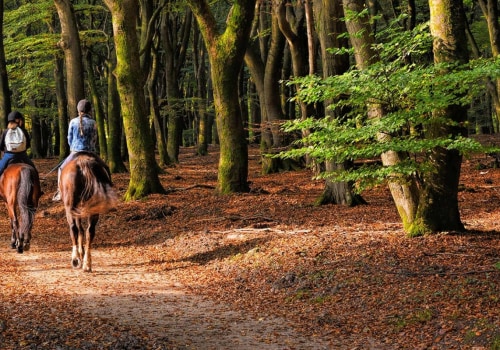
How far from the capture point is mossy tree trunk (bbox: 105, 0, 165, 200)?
19219 mm

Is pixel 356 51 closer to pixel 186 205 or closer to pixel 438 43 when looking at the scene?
pixel 438 43

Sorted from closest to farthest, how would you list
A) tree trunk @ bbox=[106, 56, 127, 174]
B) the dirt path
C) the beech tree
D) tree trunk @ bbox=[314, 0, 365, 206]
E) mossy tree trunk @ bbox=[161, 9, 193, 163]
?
the dirt path → the beech tree → tree trunk @ bbox=[314, 0, 365, 206] → tree trunk @ bbox=[106, 56, 127, 174] → mossy tree trunk @ bbox=[161, 9, 193, 163]

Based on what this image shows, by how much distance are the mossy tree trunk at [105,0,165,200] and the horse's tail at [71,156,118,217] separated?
25.2ft

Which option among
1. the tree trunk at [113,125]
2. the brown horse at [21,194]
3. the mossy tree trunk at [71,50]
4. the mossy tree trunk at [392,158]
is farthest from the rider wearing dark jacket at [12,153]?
the tree trunk at [113,125]

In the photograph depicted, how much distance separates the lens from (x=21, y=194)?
1315 cm

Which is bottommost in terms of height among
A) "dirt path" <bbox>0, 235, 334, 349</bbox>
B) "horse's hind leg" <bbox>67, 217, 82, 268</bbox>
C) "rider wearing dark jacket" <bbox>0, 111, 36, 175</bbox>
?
"dirt path" <bbox>0, 235, 334, 349</bbox>

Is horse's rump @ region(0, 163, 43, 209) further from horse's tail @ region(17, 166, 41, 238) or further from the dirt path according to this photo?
the dirt path

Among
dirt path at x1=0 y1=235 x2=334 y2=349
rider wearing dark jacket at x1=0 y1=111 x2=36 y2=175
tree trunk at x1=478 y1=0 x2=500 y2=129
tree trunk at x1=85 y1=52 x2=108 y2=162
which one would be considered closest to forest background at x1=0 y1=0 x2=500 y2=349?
dirt path at x1=0 y1=235 x2=334 y2=349

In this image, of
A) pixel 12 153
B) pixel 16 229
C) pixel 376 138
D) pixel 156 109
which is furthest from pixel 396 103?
pixel 156 109

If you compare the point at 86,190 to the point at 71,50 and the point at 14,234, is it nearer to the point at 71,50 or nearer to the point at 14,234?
the point at 14,234

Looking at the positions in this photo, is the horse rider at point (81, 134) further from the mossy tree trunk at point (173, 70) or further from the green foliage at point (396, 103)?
the mossy tree trunk at point (173, 70)

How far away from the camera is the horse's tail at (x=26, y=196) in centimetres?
1312

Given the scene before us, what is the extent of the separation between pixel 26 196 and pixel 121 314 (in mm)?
5762

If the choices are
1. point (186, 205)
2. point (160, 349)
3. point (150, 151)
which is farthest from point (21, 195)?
point (160, 349)
